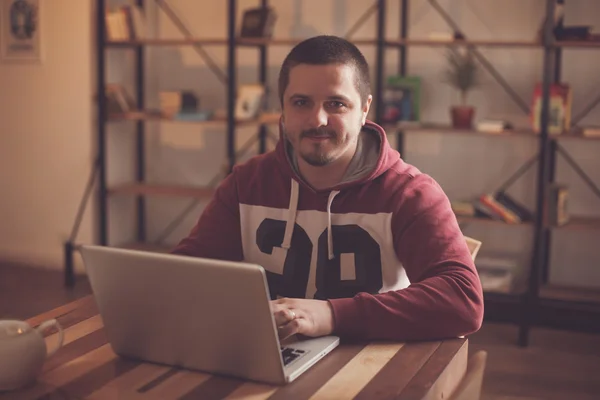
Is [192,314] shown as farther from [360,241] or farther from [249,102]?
[249,102]

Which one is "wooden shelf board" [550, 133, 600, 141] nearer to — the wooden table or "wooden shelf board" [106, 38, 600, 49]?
"wooden shelf board" [106, 38, 600, 49]

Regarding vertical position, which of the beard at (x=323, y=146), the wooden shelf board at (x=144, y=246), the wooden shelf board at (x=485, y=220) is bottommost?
the wooden shelf board at (x=144, y=246)

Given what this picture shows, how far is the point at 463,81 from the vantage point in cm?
422

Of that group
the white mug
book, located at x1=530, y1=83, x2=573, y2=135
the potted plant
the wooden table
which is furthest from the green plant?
the white mug

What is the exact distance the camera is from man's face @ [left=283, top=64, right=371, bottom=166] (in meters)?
1.88

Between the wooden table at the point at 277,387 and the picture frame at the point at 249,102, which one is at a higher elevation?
the picture frame at the point at 249,102

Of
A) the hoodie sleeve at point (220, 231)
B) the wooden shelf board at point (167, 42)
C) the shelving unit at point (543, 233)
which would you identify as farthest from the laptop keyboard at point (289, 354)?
the wooden shelf board at point (167, 42)

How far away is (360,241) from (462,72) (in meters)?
2.52

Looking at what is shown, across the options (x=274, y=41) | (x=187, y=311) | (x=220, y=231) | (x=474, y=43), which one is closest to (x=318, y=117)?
(x=220, y=231)

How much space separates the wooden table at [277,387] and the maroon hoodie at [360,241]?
73 millimetres

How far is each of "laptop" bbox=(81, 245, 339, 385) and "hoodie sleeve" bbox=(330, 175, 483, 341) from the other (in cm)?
14

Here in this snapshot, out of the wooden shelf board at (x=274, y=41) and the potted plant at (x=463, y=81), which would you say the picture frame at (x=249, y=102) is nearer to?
the wooden shelf board at (x=274, y=41)

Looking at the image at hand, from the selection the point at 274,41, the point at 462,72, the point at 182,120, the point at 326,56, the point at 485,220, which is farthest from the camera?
the point at 182,120

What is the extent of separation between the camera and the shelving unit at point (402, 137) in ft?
13.1
